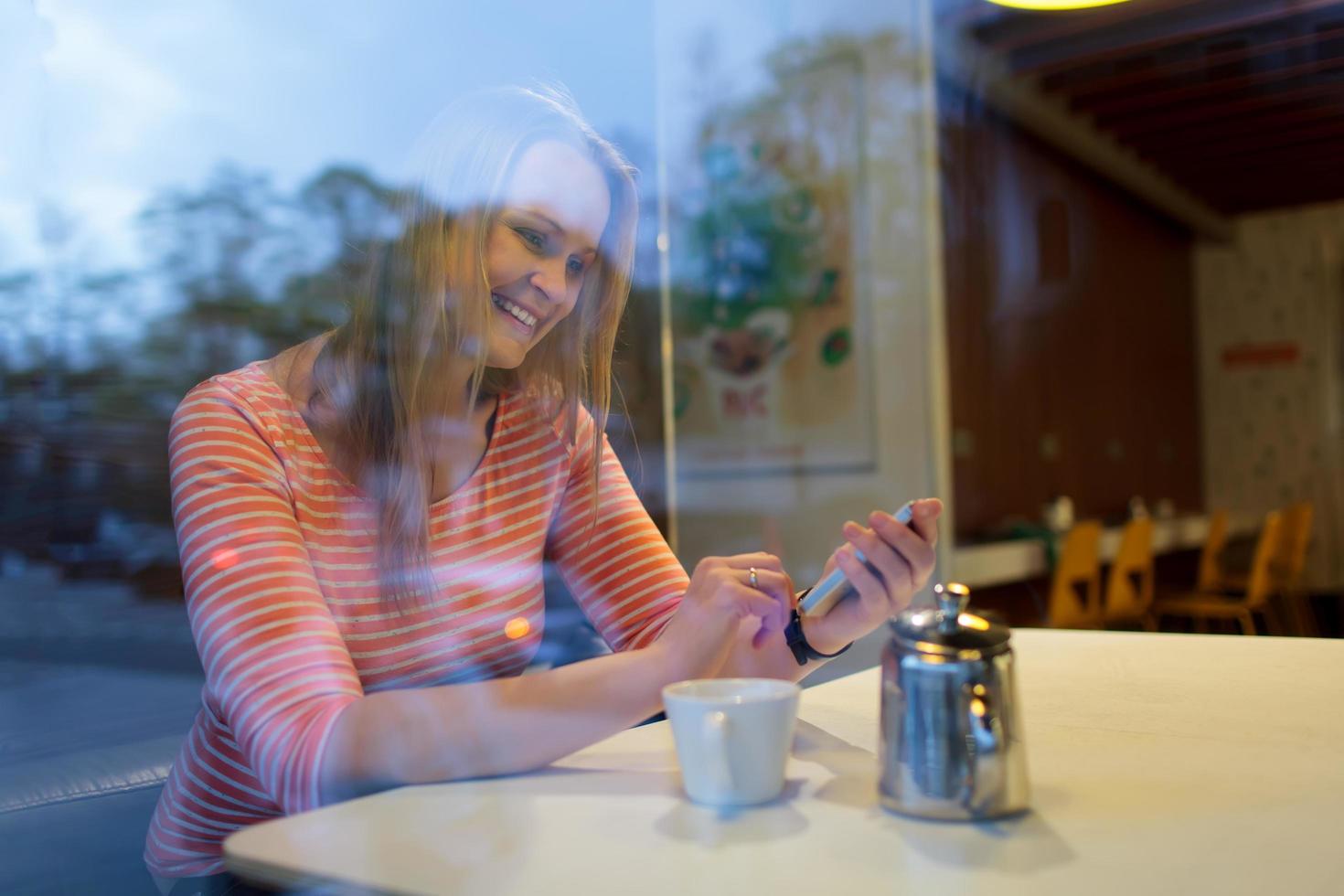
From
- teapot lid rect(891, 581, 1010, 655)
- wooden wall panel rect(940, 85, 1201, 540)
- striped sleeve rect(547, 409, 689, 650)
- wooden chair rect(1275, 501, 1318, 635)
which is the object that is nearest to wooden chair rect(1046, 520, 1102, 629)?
wooden wall panel rect(940, 85, 1201, 540)

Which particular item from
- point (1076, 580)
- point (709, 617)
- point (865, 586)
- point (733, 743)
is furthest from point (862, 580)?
point (1076, 580)

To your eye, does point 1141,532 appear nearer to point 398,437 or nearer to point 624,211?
point 624,211

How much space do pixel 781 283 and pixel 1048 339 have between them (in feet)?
5.13

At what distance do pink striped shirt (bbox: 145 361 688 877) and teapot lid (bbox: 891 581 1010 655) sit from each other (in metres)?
0.32

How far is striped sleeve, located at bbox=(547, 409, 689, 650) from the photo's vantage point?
36.9 inches

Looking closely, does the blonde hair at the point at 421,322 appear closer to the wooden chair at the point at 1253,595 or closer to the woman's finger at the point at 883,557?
the woman's finger at the point at 883,557

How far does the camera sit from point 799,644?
29.7 inches

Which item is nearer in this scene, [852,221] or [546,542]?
[546,542]

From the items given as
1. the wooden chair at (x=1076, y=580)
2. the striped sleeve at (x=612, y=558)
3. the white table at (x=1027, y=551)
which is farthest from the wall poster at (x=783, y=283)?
the striped sleeve at (x=612, y=558)

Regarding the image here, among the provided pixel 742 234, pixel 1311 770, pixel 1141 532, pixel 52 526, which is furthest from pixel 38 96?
pixel 1141 532

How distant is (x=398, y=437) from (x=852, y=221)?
2098mm

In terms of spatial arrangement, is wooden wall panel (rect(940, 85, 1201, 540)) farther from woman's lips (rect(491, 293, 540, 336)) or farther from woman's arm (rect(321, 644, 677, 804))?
woman's arm (rect(321, 644, 677, 804))

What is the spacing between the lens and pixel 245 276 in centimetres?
83

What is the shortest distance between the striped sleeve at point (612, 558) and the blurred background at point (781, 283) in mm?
53
